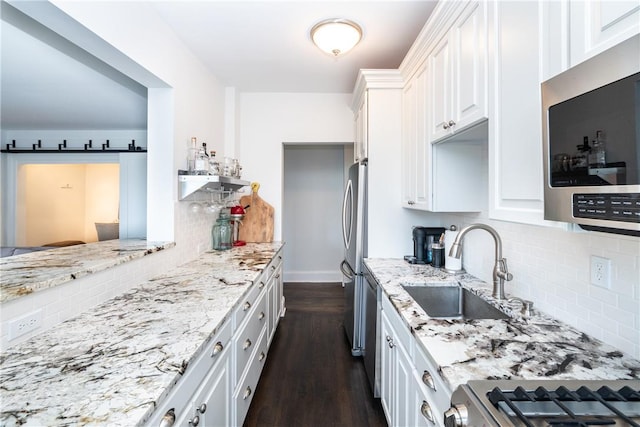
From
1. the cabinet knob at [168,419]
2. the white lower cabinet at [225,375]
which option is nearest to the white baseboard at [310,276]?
the white lower cabinet at [225,375]

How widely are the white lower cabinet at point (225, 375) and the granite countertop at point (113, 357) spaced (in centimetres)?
7

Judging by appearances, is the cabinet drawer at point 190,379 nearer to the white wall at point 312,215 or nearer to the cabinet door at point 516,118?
the cabinet door at point 516,118

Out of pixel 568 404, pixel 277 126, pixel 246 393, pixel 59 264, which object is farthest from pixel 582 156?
pixel 277 126

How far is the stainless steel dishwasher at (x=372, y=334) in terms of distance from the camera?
1930mm

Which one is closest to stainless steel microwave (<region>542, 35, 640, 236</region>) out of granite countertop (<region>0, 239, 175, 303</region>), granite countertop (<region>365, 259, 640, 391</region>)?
granite countertop (<region>365, 259, 640, 391</region>)

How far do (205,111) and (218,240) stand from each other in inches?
49.5

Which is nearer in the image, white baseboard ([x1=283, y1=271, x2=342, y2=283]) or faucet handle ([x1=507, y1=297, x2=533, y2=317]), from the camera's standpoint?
faucet handle ([x1=507, y1=297, x2=533, y2=317])

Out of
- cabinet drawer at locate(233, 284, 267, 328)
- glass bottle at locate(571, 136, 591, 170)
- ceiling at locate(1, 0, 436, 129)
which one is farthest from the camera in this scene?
ceiling at locate(1, 0, 436, 129)

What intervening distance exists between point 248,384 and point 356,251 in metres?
1.26

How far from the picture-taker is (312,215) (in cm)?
483

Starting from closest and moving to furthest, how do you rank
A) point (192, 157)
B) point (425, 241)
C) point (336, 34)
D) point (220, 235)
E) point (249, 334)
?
point (249, 334)
point (336, 34)
point (425, 241)
point (192, 157)
point (220, 235)

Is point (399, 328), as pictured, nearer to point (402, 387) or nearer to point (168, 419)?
point (402, 387)

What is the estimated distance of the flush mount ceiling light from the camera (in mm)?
1940

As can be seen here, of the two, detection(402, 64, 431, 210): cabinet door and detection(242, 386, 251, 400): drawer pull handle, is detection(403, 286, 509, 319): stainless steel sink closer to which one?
detection(402, 64, 431, 210): cabinet door
